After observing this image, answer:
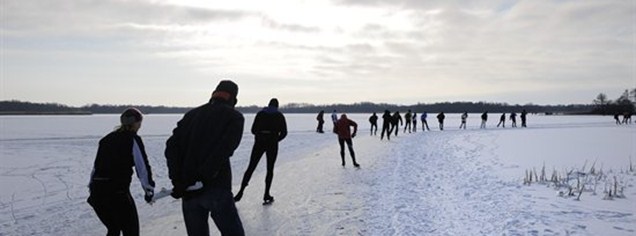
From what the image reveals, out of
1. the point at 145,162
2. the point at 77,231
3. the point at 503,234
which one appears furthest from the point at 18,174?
the point at 503,234

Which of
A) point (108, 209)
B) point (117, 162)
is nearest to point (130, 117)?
point (117, 162)

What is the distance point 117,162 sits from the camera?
13.6 ft

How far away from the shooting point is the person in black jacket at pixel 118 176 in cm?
412

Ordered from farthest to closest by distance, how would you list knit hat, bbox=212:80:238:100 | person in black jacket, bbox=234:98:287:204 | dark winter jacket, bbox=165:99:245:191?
1. person in black jacket, bbox=234:98:287:204
2. knit hat, bbox=212:80:238:100
3. dark winter jacket, bbox=165:99:245:191

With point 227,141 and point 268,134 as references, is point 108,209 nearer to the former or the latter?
point 227,141

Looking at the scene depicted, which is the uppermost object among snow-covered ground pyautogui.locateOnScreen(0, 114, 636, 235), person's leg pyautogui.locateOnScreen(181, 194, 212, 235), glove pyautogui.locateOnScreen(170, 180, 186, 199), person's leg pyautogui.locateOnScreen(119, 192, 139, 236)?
glove pyautogui.locateOnScreen(170, 180, 186, 199)

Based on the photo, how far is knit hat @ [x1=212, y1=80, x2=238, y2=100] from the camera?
3576 millimetres

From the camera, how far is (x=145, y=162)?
417cm

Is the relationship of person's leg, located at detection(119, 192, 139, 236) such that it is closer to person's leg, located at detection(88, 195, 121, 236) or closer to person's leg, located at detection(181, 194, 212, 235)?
person's leg, located at detection(88, 195, 121, 236)

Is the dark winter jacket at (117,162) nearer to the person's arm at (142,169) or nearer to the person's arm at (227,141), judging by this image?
the person's arm at (142,169)

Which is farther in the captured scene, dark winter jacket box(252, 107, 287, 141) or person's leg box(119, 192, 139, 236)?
dark winter jacket box(252, 107, 287, 141)

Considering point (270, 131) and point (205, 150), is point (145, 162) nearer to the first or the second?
point (205, 150)

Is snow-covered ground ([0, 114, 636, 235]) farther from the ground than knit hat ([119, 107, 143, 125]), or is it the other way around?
knit hat ([119, 107, 143, 125])

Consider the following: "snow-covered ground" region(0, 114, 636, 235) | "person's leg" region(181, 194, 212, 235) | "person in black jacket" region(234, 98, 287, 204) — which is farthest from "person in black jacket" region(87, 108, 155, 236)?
"person in black jacket" region(234, 98, 287, 204)
